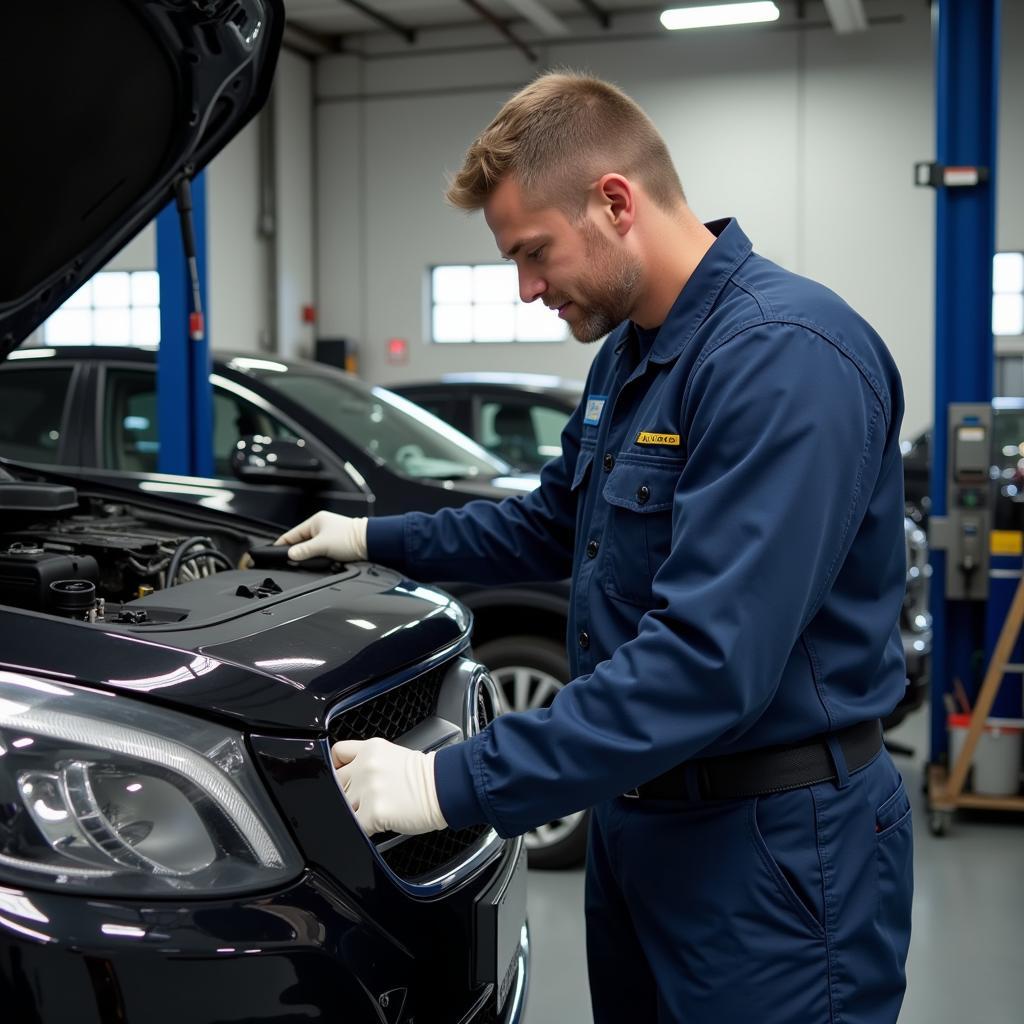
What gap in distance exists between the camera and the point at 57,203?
7.15 feet

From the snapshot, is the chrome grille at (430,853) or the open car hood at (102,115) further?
the open car hood at (102,115)

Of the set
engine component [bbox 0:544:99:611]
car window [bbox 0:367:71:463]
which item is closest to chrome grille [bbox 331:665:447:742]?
engine component [bbox 0:544:99:611]

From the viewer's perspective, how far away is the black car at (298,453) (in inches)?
139

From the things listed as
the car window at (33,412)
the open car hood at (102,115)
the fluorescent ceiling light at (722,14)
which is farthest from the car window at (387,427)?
the fluorescent ceiling light at (722,14)

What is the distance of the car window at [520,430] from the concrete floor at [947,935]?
2.94 metres

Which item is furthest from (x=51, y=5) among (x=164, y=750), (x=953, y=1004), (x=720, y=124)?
(x=720, y=124)

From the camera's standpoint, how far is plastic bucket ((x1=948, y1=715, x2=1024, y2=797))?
4242 millimetres

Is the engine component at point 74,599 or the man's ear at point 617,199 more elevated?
the man's ear at point 617,199

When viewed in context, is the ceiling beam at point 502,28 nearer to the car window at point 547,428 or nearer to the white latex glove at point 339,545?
the car window at point 547,428

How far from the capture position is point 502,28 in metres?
12.6

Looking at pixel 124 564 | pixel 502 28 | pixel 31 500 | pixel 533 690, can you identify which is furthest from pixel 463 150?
pixel 124 564

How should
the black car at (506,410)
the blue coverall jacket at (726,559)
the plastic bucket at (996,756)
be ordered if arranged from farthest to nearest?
the black car at (506,410) < the plastic bucket at (996,756) < the blue coverall jacket at (726,559)

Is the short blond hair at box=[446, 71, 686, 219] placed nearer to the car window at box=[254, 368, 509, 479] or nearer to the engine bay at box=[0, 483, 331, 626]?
the engine bay at box=[0, 483, 331, 626]

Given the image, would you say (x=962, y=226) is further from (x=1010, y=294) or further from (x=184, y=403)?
(x=1010, y=294)
